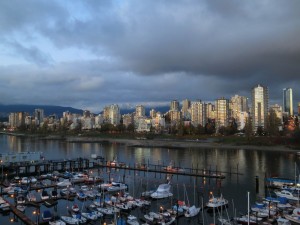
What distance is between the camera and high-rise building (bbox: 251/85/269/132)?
167 metres

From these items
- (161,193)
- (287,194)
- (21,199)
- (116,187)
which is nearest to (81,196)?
(116,187)

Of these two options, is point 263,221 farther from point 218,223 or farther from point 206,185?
point 206,185

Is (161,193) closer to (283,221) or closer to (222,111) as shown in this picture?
(283,221)

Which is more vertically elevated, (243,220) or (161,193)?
(161,193)

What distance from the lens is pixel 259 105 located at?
177500 mm

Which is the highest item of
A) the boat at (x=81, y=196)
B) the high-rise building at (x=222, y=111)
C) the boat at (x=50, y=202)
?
the high-rise building at (x=222, y=111)

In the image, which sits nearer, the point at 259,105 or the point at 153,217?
the point at 153,217

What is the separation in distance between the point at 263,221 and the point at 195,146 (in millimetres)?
76085

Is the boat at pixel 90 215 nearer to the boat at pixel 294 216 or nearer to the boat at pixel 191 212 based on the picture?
the boat at pixel 191 212

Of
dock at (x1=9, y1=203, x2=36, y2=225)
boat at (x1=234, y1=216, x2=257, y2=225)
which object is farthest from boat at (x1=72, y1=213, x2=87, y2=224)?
boat at (x1=234, y1=216, x2=257, y2=225)

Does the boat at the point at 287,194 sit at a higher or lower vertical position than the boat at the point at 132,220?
higher

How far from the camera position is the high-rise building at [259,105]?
548 ft

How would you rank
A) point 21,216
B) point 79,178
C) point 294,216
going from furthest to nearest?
point 79,178, point 21,216, point 294,216

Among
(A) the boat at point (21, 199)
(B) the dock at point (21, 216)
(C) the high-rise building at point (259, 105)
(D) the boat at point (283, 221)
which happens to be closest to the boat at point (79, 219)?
(B) the dock at point (21, 216)
